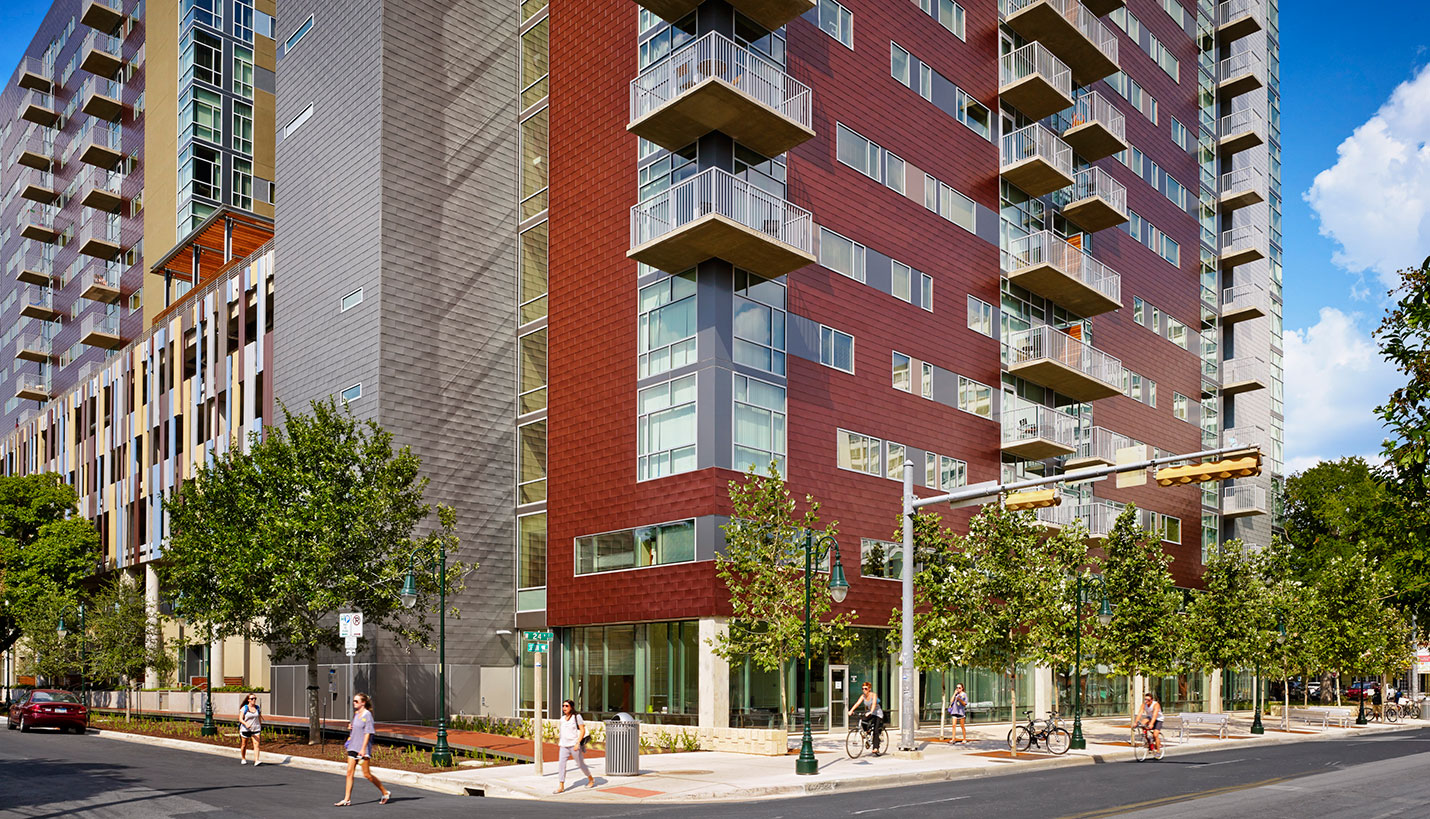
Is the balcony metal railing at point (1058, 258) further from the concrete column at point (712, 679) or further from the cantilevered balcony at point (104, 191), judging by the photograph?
the cantilevered balcony at point (104, 191)

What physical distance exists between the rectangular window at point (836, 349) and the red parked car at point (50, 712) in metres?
29.4

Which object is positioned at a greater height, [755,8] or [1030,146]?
[755,8]

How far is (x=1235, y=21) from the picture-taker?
230 ft

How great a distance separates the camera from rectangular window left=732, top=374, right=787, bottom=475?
3706 cm

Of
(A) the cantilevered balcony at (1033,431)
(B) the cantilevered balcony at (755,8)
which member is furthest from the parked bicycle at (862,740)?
(B) the cantilevered balcony at (755,8)

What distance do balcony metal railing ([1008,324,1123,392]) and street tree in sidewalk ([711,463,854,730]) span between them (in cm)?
1839

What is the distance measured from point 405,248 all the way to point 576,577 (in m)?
14.4

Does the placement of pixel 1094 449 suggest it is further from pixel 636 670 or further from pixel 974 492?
pixel 974 492

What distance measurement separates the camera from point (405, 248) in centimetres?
4538

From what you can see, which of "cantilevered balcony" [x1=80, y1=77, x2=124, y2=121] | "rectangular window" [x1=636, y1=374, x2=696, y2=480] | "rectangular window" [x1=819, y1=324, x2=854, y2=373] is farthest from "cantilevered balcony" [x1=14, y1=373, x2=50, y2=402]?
"rectangular window" [x1=819, y1=324, x2=854, y2=373]

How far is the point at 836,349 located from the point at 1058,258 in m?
15.4

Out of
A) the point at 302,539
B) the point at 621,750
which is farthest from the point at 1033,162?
the point at 621,750

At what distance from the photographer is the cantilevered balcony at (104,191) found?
8081cm

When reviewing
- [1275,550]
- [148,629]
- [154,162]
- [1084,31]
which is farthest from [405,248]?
[1275,550]
